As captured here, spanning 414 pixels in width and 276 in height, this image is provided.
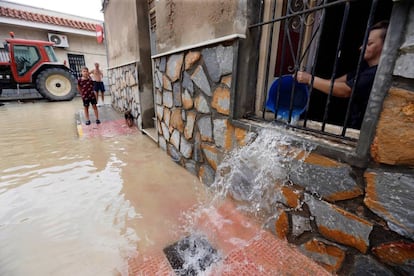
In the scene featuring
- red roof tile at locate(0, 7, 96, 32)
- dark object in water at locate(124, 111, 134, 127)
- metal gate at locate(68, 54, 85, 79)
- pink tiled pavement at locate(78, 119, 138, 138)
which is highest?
red roof tile at locate(0, 7, 96, 32)

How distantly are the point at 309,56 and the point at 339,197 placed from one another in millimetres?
1651

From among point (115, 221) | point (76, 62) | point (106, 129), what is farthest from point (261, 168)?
point (76, 62)

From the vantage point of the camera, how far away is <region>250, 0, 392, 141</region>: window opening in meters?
1.15

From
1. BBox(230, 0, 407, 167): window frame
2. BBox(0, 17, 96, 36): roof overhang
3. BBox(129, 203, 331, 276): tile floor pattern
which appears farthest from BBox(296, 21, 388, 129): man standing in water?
BBox(0, 17, 96, 36): roof overhang

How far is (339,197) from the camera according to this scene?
3.51 feet

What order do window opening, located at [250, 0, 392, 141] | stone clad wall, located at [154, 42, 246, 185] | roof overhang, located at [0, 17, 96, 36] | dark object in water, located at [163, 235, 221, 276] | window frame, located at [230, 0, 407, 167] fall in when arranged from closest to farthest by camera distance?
window frame, located at [230, 0, 407, 167]
window opening, located at [250, 0, 392, 141]
dark object in water, located at [163, 235, 221, 276]
stone clad wall, located at [154, 42, 246, 185]
roof overhang, located at [0, 17, 96, 36]

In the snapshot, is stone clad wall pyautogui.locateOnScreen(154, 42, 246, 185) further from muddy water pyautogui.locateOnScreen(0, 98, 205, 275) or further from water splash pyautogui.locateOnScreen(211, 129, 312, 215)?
muddy water pyautogui.locateOnScreen(0, 98, 205, 275)

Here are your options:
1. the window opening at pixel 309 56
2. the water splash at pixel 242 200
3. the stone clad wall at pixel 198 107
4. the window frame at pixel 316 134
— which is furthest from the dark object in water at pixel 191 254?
the window opening at pixel 309 56

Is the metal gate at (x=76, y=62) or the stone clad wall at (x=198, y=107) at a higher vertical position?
the metal gate at (x=76, y=62)

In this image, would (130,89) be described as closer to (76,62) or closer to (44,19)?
(76,62)

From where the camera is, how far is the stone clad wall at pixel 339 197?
0.85 m

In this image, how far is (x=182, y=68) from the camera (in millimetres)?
2299

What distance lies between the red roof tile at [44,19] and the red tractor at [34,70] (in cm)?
340

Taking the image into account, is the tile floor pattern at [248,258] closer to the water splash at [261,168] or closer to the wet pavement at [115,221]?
the wet pavement at [115,221]
